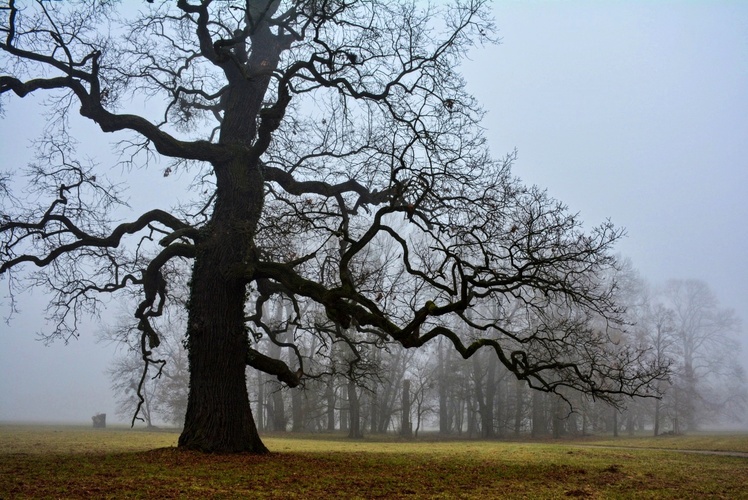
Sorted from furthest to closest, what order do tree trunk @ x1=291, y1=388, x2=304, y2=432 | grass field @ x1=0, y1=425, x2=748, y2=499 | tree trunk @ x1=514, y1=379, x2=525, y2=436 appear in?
tree trunk @ x1=514, y1=379, x2=525, y2=436, tree trunk @ x1=291, y1=388, x2=304, y2=432, grass field @ x1=0, y1=425, x2=748, y2=499

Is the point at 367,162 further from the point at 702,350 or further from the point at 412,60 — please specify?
the point at 702,350

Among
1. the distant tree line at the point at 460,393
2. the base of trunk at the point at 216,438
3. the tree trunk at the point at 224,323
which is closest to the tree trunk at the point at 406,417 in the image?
the distant tree line at the point at 460,393

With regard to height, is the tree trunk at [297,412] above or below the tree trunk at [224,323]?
below

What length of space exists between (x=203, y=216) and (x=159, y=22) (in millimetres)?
5071

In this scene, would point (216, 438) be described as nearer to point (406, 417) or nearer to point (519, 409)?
point (406, 417)

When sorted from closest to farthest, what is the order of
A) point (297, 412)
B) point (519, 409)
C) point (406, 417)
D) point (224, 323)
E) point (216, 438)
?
point (216, 438) < point (224, 323) < point (406, 417) < point (297, 412) < point (519, 409)

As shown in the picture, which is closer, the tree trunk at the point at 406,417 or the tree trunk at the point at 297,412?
the tree trunk at the point at 406,417

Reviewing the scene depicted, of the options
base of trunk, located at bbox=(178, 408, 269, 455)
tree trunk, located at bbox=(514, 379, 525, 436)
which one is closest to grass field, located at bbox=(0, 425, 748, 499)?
base of trunk, located at bbox=(178, 408, 269, 455)

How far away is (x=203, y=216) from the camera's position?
15.5 meters

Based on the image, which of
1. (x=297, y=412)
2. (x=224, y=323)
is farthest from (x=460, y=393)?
(x=224, y=323)

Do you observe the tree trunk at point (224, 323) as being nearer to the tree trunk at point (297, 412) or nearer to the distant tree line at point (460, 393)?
the distant tree line at point (460, 393)

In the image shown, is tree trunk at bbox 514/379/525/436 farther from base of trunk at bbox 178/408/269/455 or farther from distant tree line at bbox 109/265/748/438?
base of trunk at bbox 178/408/269/455

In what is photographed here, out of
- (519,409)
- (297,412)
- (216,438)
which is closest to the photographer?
(216,438)

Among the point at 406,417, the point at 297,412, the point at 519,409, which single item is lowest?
the point at 406,417
